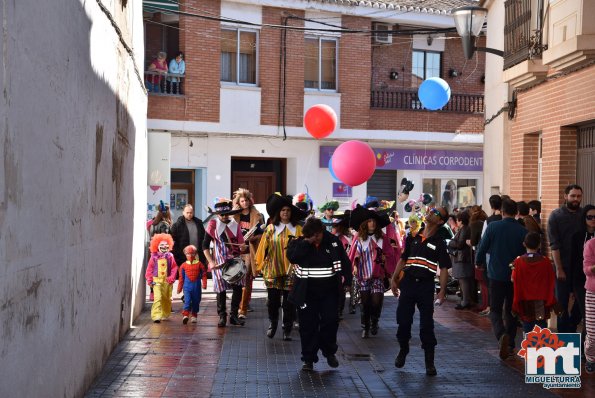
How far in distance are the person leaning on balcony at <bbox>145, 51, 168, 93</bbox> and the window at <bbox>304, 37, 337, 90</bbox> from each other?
15.4ft

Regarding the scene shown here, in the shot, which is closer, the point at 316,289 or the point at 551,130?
the point at 316,289

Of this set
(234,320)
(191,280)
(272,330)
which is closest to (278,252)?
(272,330)

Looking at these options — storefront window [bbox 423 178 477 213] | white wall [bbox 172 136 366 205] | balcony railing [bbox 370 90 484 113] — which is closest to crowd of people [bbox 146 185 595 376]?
white wall [bbox 172 136 366 205]

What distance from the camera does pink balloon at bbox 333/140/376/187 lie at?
2162 centimetres

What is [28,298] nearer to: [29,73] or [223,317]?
[29,73]

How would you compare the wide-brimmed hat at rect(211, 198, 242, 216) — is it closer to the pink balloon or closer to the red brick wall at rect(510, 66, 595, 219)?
the red brick wall at rect(510, 66, 595, 219)

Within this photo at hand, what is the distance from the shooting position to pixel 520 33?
15.4 metres

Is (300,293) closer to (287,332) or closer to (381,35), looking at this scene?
(287,332)

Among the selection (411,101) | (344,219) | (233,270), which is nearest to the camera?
(233,270)

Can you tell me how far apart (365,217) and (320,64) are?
17560 mm

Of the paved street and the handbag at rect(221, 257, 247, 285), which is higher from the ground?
the handbag at rect(221, 257, 247, 285)

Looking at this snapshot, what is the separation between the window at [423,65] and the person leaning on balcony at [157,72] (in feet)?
28.4

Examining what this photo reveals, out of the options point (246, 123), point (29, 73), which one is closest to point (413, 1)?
point (246, 123)

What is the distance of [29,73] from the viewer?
602cm
